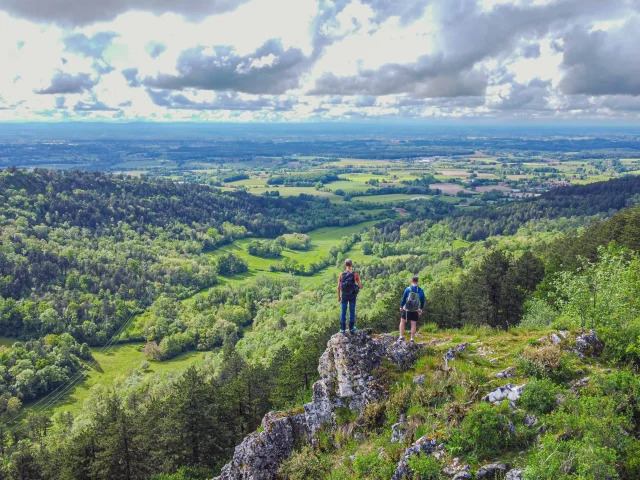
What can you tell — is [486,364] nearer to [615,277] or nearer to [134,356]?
[615,277]

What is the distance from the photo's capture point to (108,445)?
3509 cm

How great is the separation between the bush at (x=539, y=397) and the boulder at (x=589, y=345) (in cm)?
375

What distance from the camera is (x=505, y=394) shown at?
18500 mm

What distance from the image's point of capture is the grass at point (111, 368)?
9106 cm

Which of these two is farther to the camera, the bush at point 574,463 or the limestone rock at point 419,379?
the limestone rock at point 419,379

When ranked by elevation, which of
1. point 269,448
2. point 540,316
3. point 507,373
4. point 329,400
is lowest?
point 269,448

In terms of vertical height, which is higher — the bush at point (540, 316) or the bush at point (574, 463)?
the bush at point (574, 463)

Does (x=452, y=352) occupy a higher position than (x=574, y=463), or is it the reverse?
(x=452, y=352)

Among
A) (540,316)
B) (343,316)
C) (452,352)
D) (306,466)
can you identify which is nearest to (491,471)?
(452,352)

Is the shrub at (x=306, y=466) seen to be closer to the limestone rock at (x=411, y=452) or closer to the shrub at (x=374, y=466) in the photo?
the shrub at (x=374, y=466)

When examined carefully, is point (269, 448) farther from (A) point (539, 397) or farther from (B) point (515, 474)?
(A) point (539, 397)

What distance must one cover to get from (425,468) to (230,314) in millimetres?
115679

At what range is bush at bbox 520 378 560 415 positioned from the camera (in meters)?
17.5

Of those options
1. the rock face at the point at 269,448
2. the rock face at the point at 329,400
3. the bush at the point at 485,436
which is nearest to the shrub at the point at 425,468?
the bush at the point at 485,436
